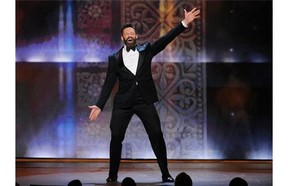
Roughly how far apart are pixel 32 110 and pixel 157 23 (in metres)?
1.68

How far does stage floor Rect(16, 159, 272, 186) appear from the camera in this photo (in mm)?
5242

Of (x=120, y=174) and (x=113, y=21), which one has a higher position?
(x=113, y=21)

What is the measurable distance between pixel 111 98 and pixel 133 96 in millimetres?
1547

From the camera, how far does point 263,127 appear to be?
658cm

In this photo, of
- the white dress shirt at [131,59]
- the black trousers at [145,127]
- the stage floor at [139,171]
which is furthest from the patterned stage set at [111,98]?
the black trousers at [145,127]

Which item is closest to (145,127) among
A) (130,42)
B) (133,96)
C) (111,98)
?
(133,96)

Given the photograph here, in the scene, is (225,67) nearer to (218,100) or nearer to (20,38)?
(218,100)

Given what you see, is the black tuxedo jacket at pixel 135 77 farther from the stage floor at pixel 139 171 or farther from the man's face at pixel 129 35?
the stage floor at pixel 139 171

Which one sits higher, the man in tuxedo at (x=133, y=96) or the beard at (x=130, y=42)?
the beard at (x=130, y=42)

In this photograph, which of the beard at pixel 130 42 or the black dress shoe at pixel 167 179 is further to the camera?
the beard at pixel 130 42

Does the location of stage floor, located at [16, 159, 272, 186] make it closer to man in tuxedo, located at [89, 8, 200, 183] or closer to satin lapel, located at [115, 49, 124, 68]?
man in tuxedo, located at [89, 8, 200, 183]

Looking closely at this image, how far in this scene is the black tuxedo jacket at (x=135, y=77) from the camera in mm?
5164
